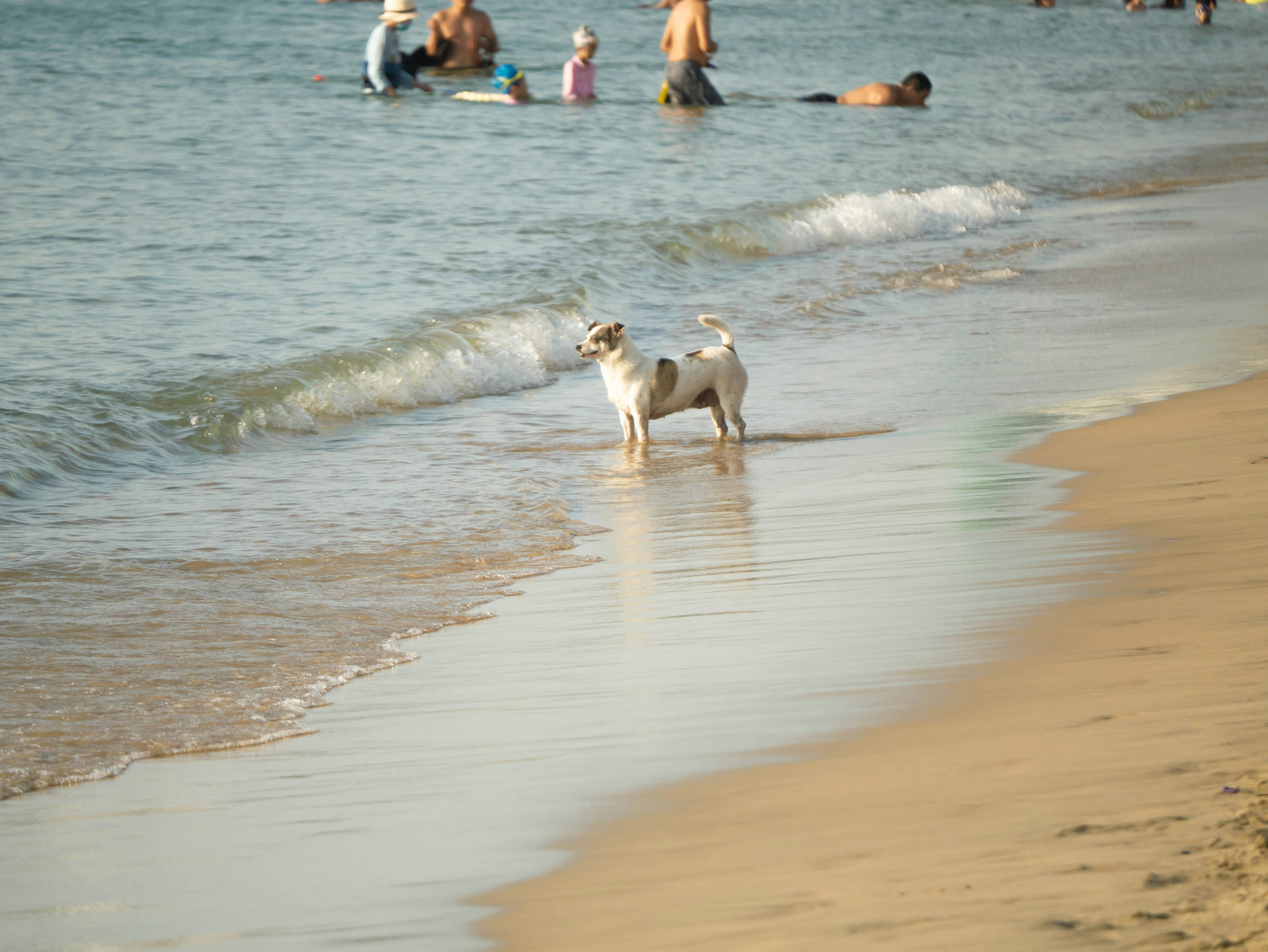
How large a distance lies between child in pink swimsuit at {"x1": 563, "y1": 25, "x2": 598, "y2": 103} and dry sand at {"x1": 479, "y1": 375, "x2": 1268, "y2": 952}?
19141mm

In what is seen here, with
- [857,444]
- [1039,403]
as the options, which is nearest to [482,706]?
[857,444]

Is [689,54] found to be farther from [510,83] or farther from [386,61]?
[386,61]

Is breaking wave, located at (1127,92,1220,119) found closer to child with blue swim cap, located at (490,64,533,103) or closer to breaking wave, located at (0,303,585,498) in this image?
child with blue swim cap, located at (490,64,533,103)

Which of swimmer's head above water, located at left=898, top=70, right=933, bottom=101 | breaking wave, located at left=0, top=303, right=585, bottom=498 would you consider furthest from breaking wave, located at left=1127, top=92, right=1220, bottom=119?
breaking wave, located at left=0, top=303, right=585, bottom=498

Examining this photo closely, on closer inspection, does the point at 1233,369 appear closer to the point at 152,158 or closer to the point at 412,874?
the point at 412,874

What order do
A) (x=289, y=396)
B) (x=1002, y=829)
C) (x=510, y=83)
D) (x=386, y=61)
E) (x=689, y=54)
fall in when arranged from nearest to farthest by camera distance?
(x=1002, y=829)
(x=289, y=396)
(x=510, y=83)
(x=689, y=54)
(x=386, y=61)

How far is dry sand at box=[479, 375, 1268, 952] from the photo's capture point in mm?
2090

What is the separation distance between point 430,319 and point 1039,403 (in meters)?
4.84

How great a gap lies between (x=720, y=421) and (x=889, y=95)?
55.9 feet

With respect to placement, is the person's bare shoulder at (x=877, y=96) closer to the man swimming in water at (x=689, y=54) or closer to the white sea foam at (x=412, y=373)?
the man swimming in water at (x=689, y=54)

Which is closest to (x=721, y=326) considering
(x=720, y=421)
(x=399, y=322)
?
(x=720, y=421)

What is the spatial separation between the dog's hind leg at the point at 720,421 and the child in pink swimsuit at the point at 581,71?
15.1m

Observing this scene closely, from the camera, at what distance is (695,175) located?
1703 centimetres

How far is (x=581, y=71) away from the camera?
70.7 ft
